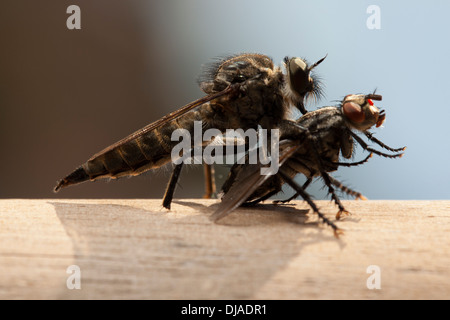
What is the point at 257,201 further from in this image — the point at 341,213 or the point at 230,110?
the point at 230,110

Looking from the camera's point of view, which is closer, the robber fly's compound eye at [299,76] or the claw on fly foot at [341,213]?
the claw on fly foot at [341,213]

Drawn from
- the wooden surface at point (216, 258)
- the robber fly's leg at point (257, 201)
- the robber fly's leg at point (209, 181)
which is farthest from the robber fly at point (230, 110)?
the wooden surface at point (216, 258)

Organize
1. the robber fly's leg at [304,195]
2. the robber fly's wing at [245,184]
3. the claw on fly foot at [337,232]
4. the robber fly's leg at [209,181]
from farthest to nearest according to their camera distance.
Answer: the robber fly's leg at [209,181] < the robber fly's wing at [245,184] < the robber fly's leg at [304,195] < the claw on fly foot at [337,232]

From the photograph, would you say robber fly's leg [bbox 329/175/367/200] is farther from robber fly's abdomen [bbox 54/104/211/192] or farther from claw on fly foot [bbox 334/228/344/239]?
robber fly's abdomen [bbox 54/104/211/192]

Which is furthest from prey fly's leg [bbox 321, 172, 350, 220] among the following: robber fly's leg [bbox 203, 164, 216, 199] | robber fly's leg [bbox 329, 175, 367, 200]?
robber fly's leg [bbox 203, 164, 216, 199]

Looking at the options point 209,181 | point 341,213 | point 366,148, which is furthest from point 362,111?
point 209,181

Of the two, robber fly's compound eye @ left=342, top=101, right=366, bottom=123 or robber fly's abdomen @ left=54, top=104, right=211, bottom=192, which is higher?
robber fly's compound eye @ left=342, top=101, right=366, bottom=123

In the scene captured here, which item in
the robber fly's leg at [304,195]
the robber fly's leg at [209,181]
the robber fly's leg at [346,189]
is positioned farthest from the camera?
the robber fly's leg at [209,181]

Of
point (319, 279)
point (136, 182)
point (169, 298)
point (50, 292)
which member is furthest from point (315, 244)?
point (136, 182)

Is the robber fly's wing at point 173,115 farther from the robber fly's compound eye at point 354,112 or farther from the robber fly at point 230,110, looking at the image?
the robber fly's compound eye at point 354,112
